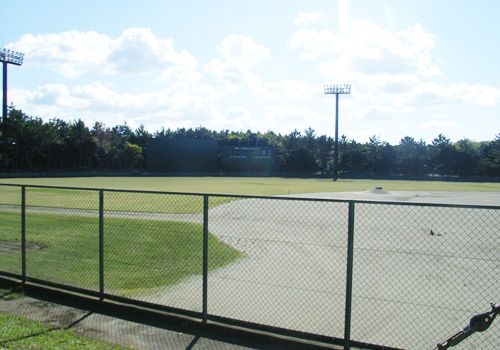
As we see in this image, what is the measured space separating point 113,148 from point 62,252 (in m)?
81.5

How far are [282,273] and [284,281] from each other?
47 cm

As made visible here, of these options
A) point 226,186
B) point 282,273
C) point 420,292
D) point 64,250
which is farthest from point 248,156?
point 420,292

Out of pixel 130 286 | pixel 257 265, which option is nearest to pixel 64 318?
pixel 130 286

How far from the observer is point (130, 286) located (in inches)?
282

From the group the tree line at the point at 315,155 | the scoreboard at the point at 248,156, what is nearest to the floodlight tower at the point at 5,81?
the tree line at the point at 315,155

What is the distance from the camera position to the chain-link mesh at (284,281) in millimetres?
5703

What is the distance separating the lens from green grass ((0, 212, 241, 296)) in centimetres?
751

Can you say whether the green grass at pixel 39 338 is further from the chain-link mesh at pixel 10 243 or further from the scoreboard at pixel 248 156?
the scoreboard at pixel 248 156

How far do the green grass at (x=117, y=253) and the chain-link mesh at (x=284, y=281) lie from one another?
639mm

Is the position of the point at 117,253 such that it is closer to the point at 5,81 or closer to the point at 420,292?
the point at 420,292

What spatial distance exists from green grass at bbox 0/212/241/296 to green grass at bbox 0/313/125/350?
1.46 m

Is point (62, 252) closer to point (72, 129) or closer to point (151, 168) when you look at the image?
point (151, 168)

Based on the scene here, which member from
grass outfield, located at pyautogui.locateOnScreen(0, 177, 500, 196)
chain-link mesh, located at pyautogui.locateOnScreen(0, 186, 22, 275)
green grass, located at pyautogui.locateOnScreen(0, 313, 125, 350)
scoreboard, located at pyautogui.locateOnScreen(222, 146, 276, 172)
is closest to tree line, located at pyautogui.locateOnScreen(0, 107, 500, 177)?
scoreboard, located at pyautogui.locateOnScreen(222, 146, 276, 172)

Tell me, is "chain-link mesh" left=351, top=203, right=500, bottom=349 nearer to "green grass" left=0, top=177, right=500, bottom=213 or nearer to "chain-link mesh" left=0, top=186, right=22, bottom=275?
"chain-link mesh" left=0, top=186, right=22, bottom=275
